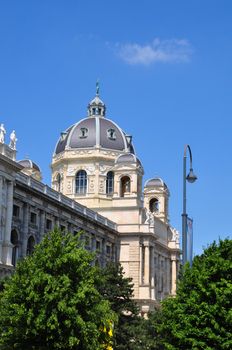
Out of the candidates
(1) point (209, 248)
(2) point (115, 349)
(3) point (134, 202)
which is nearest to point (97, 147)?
(3) point (134, 202)

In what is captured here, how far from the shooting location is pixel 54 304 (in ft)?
131

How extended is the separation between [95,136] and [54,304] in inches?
2787

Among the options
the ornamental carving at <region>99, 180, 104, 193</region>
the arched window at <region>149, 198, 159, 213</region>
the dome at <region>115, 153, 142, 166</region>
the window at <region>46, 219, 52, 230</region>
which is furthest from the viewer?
the arched window at <region>149, 198, 159, 213</region>

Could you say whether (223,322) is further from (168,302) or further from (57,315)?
(57,315)

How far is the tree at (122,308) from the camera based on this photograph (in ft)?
201

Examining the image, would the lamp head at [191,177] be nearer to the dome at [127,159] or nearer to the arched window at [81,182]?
the dome at [127,159]

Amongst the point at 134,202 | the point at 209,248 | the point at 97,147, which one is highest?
the point at 97,147

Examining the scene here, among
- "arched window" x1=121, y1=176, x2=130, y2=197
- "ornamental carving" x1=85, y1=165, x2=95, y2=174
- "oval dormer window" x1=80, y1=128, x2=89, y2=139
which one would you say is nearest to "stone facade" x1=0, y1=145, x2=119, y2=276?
"arched window" x1=121, y1=176, x2=130, y2=197

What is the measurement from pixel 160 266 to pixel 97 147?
20.3 metres

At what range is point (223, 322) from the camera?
135ft

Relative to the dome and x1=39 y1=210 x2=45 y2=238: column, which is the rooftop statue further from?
the dome

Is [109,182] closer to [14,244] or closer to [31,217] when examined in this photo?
[31,217]

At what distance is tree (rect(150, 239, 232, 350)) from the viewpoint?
134 feet

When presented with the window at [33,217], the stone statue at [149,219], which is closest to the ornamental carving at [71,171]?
the stone statue at [149,219]
